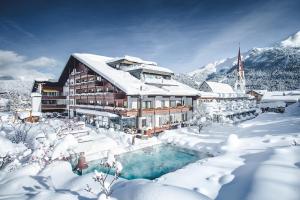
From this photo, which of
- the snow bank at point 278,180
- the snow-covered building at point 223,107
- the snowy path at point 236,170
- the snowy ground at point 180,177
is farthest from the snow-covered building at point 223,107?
the snow bank at point 278,180

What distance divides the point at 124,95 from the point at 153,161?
10.4 meters

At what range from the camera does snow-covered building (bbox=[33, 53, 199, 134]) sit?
86.7ft

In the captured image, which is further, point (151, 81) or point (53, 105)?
point (53, 105)

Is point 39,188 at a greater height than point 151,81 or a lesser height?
lesser

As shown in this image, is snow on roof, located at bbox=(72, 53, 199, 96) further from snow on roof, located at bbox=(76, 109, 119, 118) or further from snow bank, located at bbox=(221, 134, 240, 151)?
snow bank, located at bbox=(221, 134, 240, 151)

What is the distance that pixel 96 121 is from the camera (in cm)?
3122

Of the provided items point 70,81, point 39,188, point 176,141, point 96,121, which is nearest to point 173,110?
point 176,141

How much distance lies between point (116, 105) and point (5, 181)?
17.5m

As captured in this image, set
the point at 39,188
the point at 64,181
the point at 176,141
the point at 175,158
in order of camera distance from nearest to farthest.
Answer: the point at 39,188 → the point at 64,181 → the point at 175,158 → the point at 176,141

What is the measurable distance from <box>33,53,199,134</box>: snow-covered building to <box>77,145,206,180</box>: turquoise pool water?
15.6 ft

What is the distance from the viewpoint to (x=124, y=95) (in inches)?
1029

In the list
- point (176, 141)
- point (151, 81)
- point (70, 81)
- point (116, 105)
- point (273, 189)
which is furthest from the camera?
point (70, 81)

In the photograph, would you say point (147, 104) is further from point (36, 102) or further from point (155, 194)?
point (36, 102)

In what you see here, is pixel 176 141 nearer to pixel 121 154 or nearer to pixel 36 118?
pixel 121 154
